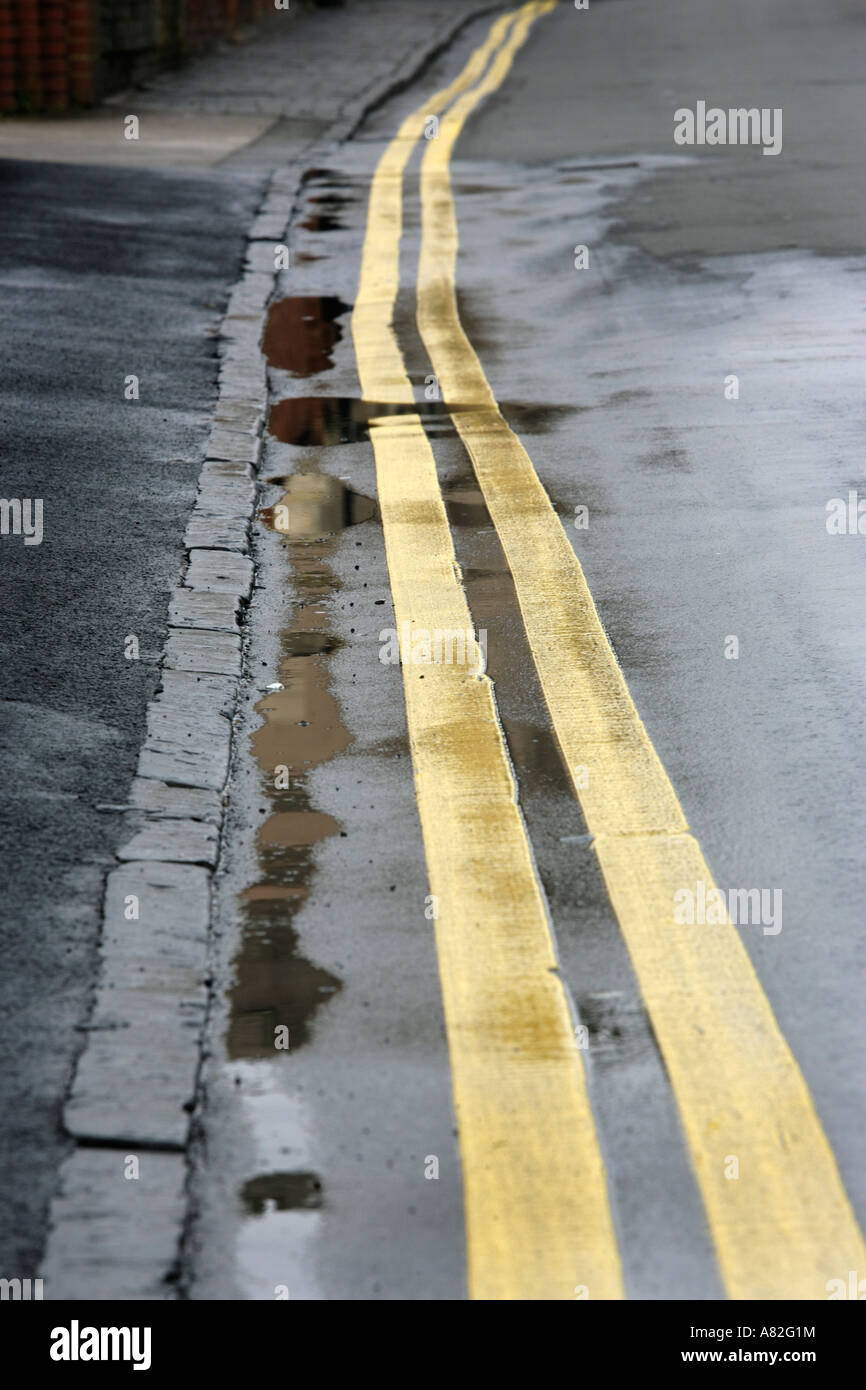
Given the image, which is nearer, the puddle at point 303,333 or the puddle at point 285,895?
the puddle at point 285,895

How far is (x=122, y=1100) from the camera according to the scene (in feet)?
8.52

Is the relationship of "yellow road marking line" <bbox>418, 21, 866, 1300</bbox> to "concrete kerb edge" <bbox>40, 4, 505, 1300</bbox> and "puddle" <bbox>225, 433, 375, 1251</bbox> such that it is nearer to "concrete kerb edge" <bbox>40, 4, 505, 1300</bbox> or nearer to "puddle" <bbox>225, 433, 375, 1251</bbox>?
"puddle" <bbox>225, 433, 375, 1251</bbox>

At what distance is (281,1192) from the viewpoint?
2439 mm

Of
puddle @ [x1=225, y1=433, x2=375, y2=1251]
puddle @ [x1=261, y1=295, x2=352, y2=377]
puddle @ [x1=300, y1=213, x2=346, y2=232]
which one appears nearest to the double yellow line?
puddle @ [x1=225, y1=433, x2=375, y2=1251]

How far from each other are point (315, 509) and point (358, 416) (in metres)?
1.18

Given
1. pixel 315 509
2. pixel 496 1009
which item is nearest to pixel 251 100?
pixel 315 509

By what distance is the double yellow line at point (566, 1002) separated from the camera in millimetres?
2352

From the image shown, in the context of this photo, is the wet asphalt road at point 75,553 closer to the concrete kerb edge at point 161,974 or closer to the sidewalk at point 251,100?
the concrete kerb edge at point 161,974

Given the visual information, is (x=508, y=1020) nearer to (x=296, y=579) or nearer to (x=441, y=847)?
(x=441, y=847)

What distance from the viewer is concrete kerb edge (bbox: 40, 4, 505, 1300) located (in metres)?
2.35

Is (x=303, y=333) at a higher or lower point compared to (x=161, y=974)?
higher

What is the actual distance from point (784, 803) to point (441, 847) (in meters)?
0.74

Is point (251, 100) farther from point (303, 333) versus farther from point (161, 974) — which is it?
point (161, 974)

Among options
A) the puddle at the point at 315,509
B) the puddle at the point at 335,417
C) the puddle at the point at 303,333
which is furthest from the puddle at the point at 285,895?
the puddle at the point at 303,333
